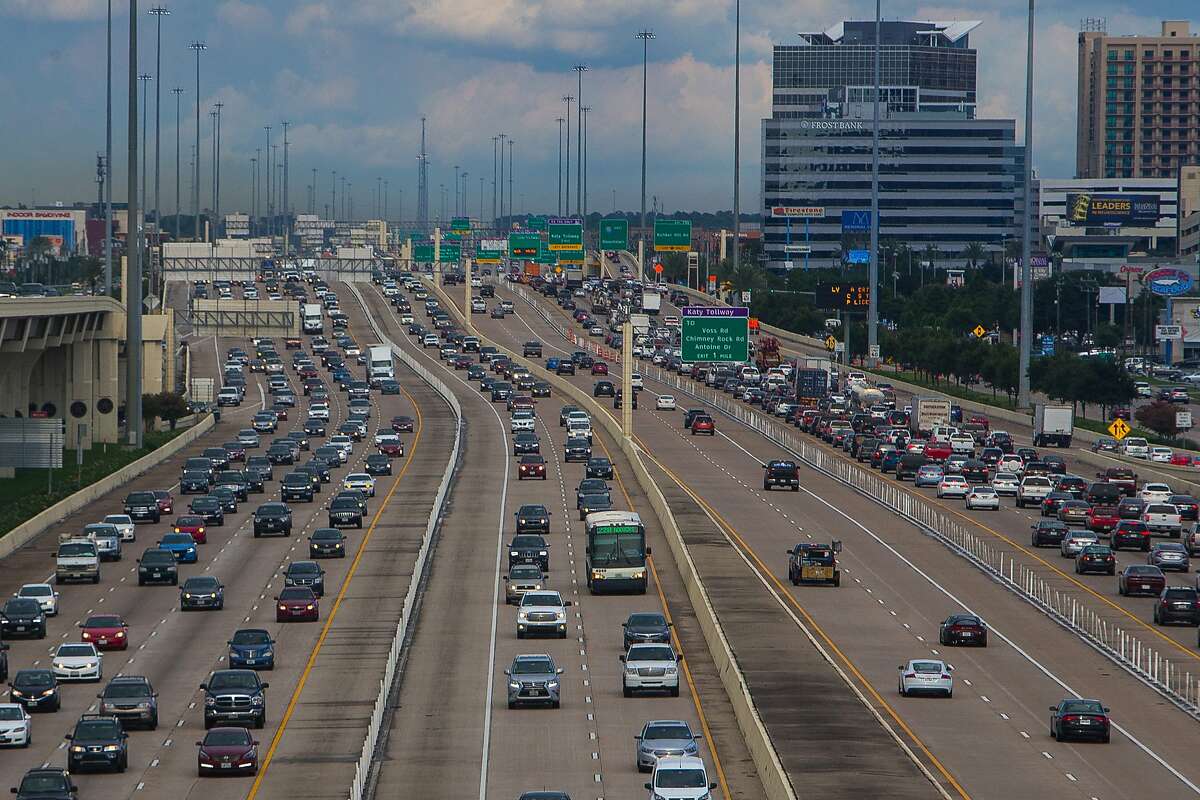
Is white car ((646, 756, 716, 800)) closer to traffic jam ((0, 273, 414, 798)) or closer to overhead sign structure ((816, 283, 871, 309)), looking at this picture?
traffic jam ((0, 273, 414, 798))

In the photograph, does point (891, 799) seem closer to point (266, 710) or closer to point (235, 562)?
point (266, 710)

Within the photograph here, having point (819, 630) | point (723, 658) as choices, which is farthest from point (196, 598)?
point (723, 658)

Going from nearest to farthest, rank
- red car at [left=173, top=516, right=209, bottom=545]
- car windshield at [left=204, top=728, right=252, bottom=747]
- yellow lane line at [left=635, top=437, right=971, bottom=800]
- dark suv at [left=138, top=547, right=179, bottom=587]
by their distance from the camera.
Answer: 1. car windshield at [left=204, top=728, right=252, bottom=747]
2. yellow lane line at [left=635, top=437, right=971, bottom=800]
3. dark suv at [left=138, top=547, right=179, bottom=587]
4. red car at [left=173, top=516, right=209, bottom=545]

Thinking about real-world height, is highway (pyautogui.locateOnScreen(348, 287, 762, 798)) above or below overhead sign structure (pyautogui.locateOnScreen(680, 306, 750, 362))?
below

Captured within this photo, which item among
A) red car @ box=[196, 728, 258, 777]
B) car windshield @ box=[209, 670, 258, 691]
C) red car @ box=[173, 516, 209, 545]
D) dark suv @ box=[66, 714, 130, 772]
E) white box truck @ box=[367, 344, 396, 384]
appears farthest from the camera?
white box truck @ box=[367, 344, 396, 384]

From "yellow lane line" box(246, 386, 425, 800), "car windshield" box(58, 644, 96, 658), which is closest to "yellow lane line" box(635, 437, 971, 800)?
"yellow lane line" box(246, 386, 425, 800)

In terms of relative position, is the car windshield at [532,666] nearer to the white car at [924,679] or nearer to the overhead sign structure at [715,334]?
the white car at [924,679]
